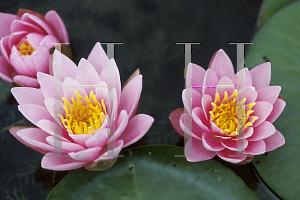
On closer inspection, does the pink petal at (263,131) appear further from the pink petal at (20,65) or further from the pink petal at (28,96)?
the pink petal at (20,65)

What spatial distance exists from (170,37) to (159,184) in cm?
137

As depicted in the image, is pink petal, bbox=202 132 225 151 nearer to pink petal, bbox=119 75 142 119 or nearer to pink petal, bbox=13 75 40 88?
pink petal, bbox=119 75 142 119

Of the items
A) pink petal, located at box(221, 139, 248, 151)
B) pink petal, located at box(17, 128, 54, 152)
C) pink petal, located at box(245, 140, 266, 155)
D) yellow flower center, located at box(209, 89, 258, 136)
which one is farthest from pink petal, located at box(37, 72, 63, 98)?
pink petal, located at box(245, 140, 266, 155)

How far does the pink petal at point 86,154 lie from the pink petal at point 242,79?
1000 mm

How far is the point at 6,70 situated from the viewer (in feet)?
6.08

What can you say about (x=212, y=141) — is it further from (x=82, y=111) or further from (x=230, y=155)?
(x=82, y=111)

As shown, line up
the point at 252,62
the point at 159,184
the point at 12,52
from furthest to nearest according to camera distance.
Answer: the point at 252,62 → the point at 12,52 → the point at 159,184

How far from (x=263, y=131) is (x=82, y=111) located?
1.17m

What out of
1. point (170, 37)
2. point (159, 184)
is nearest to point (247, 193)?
point (159, 184)

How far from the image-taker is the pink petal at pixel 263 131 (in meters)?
1.40

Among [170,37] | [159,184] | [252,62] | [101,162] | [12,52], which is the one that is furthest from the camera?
[170,37]

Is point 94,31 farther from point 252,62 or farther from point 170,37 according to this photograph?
point 252,62

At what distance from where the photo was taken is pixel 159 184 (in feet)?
4.96

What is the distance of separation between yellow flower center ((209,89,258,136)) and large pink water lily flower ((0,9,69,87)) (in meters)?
1.34
